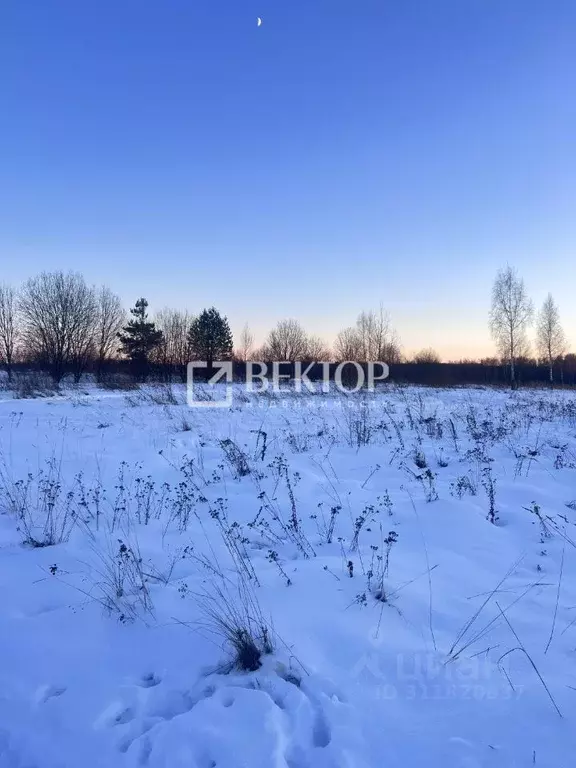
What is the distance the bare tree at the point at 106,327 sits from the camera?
36.1m

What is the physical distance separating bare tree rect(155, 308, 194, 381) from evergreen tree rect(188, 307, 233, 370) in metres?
1.35

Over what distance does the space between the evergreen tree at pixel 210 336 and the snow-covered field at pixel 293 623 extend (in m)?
39.2

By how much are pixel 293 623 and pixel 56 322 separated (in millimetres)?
35249

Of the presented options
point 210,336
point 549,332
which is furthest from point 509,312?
point 210,336

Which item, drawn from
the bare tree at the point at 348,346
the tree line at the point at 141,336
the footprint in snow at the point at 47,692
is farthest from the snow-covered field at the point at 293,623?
the bare tree at the point at 348,346

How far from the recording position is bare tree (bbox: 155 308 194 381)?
42.9 metres

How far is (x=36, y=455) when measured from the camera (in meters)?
6.63

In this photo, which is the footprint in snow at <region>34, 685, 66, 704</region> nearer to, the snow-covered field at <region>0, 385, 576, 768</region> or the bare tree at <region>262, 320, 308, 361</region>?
the snow-covered field at <region>0, 385, 576, 768</region>

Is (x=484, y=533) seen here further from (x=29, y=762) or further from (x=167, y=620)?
(x=29, y=762)

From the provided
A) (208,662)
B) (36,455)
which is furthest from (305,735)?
(36,455)

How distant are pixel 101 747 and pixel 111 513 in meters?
2.73

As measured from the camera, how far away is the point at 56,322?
32.4 m

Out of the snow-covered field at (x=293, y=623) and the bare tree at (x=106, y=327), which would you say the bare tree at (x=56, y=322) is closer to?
the bare tree at (x=106, y=327)

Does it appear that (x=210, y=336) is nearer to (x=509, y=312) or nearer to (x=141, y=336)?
(x=141, y=336)
